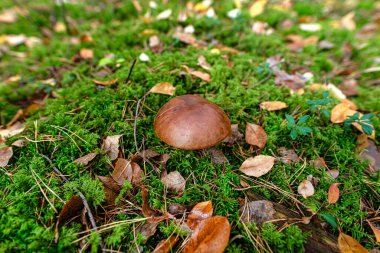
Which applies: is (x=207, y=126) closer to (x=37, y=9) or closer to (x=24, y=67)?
(x=24, y=67)

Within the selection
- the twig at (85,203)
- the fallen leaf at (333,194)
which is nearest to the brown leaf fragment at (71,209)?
the twig at (85,203)

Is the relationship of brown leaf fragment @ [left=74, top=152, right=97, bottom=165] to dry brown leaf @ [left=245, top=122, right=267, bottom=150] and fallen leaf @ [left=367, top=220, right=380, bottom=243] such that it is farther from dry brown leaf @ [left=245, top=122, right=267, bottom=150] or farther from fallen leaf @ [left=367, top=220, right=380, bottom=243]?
fallen leaf @ [left=367, top=220, right=380, bottom=243]

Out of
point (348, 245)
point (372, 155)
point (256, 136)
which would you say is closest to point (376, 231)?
point (348, 245)

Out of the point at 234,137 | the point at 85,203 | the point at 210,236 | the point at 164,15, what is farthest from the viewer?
the point at 164,15

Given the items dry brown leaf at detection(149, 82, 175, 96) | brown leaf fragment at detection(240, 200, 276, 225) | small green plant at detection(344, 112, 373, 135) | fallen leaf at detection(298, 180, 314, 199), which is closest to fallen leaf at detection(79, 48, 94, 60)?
dry brown leaf at detection(149, 82, 175, 96)

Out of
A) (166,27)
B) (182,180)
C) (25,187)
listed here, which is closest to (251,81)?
(182,180)

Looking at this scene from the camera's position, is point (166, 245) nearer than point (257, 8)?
Yes

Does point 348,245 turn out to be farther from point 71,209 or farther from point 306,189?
point 71,209
